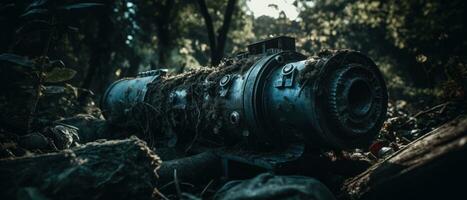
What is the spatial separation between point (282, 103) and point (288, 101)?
0.31 ft

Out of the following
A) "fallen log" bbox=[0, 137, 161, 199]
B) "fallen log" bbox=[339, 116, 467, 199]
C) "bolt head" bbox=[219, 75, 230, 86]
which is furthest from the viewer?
"bolt head" bbox=[219, 75, 230, 86]

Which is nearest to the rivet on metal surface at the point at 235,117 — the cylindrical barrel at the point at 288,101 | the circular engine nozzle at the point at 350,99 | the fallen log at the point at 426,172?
the cylindrical barrel at the point at 288,101

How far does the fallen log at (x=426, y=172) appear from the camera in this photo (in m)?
2.84

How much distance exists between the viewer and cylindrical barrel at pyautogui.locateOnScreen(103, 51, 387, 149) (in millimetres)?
4051

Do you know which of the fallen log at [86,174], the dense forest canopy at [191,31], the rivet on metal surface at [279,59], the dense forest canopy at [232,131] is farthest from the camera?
the dense forest canopy at [191,31]

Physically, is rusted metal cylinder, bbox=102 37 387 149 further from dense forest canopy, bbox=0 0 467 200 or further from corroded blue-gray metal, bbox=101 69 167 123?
corroded blue-gray metal, bbox=101 69 167 123

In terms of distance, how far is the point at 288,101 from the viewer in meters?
4.26

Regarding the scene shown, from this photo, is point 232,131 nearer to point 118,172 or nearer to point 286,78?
point 286,78

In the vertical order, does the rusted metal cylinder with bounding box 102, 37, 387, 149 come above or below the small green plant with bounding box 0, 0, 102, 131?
below

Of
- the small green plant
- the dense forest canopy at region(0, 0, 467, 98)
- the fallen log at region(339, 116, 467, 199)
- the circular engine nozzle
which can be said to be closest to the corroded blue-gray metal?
the dense forest canopy at region(0, 0, 467, 98)

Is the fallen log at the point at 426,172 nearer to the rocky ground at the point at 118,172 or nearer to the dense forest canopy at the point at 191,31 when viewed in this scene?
the rocky ground at the point at 118,172

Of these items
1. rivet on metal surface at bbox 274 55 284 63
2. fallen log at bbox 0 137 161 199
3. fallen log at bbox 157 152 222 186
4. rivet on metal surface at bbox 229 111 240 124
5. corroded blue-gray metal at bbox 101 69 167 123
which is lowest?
fallen log at bbox 157 152 222 186

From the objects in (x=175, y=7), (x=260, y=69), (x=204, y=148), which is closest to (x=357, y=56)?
(x=260, y=69)

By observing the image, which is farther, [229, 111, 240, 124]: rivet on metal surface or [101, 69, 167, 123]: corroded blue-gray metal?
[101, 69, 167, 123]: corroded blue-gray metal
